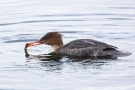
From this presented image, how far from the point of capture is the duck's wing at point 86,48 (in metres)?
15.0

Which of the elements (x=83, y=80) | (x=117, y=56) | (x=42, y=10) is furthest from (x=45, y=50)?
(x=42, y=10)

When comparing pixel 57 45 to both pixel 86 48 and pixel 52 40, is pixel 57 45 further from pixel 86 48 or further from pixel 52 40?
pixel 86 48

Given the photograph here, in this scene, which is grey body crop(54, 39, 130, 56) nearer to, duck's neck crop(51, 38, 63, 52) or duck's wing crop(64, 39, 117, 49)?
duck's wing crop(64, 39, 117, 49)

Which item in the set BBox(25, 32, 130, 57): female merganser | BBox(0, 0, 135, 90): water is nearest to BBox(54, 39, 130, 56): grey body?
BBox(25, 32, 130, 57): female merganser

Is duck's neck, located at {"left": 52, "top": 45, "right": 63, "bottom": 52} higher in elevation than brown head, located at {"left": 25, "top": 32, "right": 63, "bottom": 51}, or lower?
lower

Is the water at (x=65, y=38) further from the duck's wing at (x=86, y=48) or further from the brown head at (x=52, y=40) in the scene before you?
the duck's wing at (x=86, y=48)

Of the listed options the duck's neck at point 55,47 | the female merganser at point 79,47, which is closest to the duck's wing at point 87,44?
the female merganser at point 79,47

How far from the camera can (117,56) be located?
14.7 metres

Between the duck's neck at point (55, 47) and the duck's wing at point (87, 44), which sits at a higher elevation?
the duck's wing at point (87, 44)

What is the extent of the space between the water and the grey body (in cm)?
50

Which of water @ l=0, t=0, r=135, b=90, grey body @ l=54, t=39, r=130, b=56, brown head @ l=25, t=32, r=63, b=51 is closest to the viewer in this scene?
water @ l=0, t=0, r=135, b=90

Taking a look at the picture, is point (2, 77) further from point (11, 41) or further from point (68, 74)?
point (11, 41)

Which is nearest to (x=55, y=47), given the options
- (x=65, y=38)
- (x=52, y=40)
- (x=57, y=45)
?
(x=57, y=45)

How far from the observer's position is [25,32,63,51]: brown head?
15.6 m
